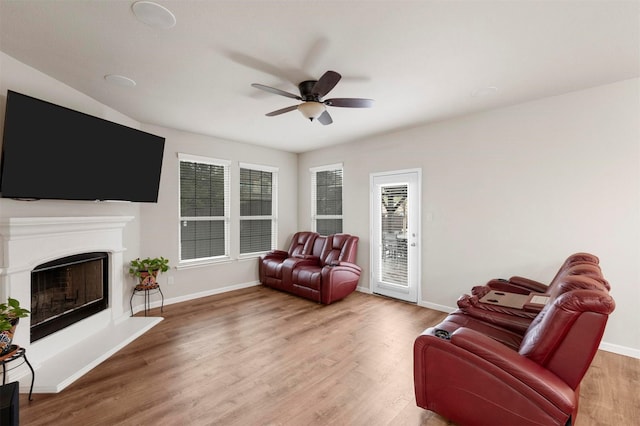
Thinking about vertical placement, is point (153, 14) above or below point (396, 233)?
above

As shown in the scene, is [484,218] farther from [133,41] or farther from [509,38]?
[133,41]

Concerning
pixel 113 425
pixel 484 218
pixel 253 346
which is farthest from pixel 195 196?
pixel 484 218

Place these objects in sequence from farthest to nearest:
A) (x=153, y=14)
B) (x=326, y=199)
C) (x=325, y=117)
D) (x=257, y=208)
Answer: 1. (x=326, y=199)
2. (x=257, y=208)
3. (x=325, y=117)
4. (x=153, y=14)

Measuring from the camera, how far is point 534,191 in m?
3.36

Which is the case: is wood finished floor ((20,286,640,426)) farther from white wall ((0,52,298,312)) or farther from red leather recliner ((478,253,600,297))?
white wall ((0,52,298,312))

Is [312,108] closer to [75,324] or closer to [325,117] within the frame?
[325,117]

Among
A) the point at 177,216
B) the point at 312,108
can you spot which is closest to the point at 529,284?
the point at 312,108

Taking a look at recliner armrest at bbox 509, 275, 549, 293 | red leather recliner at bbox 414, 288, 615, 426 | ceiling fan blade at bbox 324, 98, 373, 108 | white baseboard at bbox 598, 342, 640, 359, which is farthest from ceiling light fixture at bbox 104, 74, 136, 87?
white baseboard at bbox 598, 342, 640, 359

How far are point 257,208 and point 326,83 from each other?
147 inches

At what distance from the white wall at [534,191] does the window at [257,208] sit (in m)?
2.51

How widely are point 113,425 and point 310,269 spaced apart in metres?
3.12

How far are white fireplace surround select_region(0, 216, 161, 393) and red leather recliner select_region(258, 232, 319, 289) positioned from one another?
1970 millimetres

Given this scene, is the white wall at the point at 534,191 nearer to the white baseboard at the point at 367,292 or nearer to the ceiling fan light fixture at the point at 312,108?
the white baseboard at the point at 367,292

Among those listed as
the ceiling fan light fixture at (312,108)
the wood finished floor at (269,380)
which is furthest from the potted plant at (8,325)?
the ceiling fan light fixture at (312,108)
